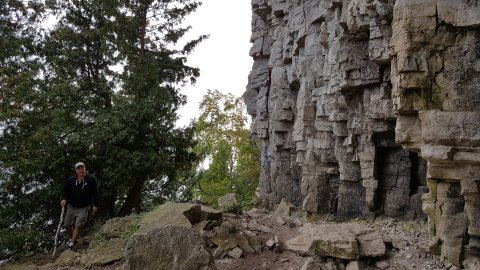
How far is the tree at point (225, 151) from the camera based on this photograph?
99.2 ft

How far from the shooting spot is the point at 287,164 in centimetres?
2203

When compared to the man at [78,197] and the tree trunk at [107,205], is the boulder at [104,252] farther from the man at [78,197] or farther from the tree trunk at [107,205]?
the tree trunk at [107,205]

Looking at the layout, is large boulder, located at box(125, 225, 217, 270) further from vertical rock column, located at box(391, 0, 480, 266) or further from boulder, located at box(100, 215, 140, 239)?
vertical rock column, located at box(391, 0, 480, 266)

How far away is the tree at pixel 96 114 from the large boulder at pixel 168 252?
4.47 meters

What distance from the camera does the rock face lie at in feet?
24.7

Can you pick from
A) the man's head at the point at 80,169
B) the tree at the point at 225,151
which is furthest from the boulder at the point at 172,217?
the tree at the point at 225,151

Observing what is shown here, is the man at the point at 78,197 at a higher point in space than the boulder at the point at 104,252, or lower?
higher

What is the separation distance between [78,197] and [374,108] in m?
9.85

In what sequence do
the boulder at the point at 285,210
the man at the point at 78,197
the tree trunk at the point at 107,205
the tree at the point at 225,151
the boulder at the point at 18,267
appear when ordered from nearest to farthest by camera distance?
the boulder at the point at 18,267 → the man at the point at 78,197 → the tree trunk at the point at 107,205 → the boulder at the point at 285,210 → the tree at the point at 225,151

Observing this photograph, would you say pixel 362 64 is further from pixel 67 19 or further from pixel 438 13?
pixel 67 19

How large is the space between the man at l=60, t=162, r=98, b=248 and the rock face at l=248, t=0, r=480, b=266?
7679 mm


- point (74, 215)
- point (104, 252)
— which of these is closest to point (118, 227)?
point (104, 252)

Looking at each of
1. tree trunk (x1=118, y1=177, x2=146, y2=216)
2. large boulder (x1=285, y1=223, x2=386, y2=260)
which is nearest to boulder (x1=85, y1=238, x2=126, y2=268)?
tree trunk (x1=118, y1=177, x2=146, y2=216)

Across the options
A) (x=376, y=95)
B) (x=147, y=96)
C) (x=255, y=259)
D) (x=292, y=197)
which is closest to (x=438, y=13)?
(x=376, y=95)
